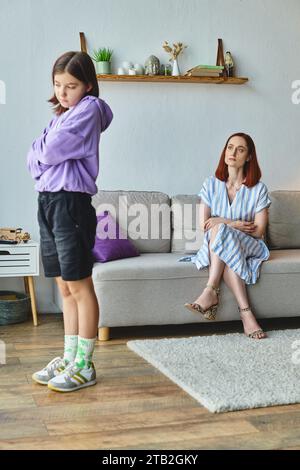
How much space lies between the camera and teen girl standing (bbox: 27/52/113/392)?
2555 mm

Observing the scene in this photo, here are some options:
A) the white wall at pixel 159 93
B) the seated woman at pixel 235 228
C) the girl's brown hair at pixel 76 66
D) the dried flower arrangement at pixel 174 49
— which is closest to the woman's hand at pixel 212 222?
the seated woman at pixel 235 228

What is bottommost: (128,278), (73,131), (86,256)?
(128,278)

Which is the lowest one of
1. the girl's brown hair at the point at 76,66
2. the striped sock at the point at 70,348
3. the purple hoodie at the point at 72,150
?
the striped sock at the point at 70,348

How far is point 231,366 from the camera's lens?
117 inches

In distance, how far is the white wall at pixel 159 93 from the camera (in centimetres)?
427

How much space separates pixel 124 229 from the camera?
13.5 ft

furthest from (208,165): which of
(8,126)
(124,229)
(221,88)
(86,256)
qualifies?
(86,256)

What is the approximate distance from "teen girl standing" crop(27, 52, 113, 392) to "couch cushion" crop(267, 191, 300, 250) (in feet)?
6.36

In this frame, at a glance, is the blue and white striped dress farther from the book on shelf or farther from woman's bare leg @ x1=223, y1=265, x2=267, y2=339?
the book on shelf

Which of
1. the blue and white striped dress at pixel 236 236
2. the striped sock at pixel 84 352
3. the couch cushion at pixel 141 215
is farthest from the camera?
the couch cushion at pixel 141 215

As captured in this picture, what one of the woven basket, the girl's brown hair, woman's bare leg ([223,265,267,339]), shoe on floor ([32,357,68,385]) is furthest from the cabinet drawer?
the girl's brown hair

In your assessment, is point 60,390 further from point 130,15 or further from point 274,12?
point 274,12

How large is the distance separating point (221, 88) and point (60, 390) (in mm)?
2684

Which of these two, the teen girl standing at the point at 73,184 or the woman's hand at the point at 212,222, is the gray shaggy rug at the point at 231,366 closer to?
the teen girl standing at the point at 73,184
